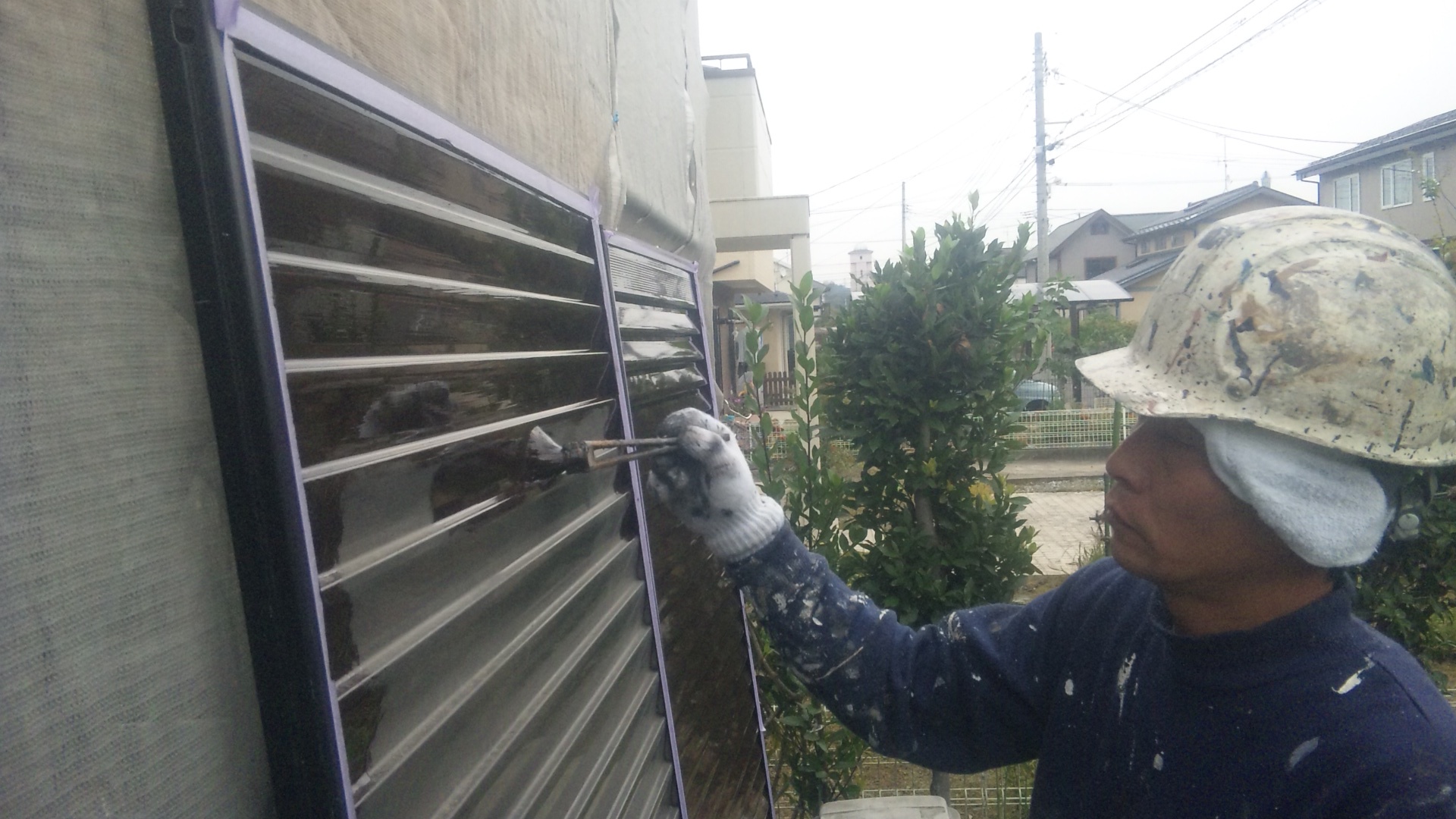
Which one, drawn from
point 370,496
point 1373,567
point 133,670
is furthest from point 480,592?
point 1373,567

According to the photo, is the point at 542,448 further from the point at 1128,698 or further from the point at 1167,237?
the point at 1167,237

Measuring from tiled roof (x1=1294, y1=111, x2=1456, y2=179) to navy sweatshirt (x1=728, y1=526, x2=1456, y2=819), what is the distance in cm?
2323

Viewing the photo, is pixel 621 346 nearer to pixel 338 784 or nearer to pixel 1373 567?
pixel 338 784

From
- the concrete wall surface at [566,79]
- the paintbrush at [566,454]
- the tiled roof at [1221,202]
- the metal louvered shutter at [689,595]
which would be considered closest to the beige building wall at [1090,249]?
the tiled roof at [1221,202]

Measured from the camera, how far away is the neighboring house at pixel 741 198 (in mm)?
10961

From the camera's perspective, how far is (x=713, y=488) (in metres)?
1.85

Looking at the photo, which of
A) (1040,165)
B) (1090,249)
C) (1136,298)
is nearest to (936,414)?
(1040,165)

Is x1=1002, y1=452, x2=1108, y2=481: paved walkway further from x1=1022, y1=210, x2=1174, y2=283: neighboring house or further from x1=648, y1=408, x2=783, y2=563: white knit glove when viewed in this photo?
x1=1022, y1=210, x2=1174, y2=283: neighboring house

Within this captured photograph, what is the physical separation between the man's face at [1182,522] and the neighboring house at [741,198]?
20.8 feet

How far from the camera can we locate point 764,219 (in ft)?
36.0

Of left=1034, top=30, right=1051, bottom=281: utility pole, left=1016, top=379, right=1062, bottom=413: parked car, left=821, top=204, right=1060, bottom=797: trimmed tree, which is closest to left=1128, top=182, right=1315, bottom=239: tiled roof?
left=1034, top=30, right=1051, bottom=281: utility pole

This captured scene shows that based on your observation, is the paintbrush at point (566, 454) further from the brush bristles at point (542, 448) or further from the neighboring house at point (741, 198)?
the neighboring house at point (741, 198)

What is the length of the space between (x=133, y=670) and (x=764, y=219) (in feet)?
35.0

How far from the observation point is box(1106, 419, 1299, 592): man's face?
4.52 ft
